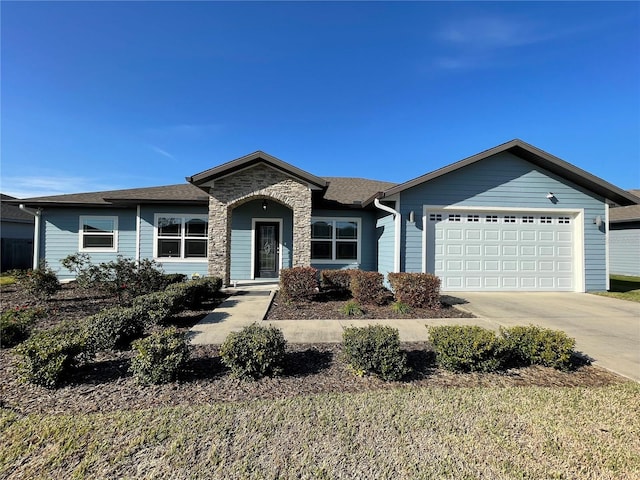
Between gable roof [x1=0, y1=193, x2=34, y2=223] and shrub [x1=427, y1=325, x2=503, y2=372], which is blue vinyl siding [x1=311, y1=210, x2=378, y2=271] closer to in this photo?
shrub [x1=427, y1=325, x2=503, y2=372]

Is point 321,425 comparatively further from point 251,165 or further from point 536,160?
point 536,160

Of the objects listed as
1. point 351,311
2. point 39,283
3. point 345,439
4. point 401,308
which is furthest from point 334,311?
point 39,283

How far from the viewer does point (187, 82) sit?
1082cm

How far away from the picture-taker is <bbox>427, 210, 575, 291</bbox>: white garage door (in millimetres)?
9945

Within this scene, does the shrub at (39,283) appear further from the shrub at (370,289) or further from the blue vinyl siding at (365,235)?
the blue vinyl siding at (365,235)

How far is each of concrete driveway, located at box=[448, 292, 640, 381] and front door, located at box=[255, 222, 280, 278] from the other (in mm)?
6759

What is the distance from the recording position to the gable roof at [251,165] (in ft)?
31.4

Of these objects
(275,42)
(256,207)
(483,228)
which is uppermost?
(275,42)

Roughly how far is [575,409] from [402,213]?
720 cm

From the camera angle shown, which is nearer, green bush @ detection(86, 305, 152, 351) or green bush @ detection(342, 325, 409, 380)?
green bush @ detection(342, 325, 409, 380)

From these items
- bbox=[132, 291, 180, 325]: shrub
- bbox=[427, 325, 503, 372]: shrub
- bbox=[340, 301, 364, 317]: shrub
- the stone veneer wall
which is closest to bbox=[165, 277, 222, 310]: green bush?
bbox=[132, 291, 180, 325]: shrub

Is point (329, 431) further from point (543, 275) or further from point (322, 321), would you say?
point (543, 275)

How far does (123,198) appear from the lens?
11492mm

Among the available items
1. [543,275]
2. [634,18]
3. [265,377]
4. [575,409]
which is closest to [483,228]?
[543,275]
